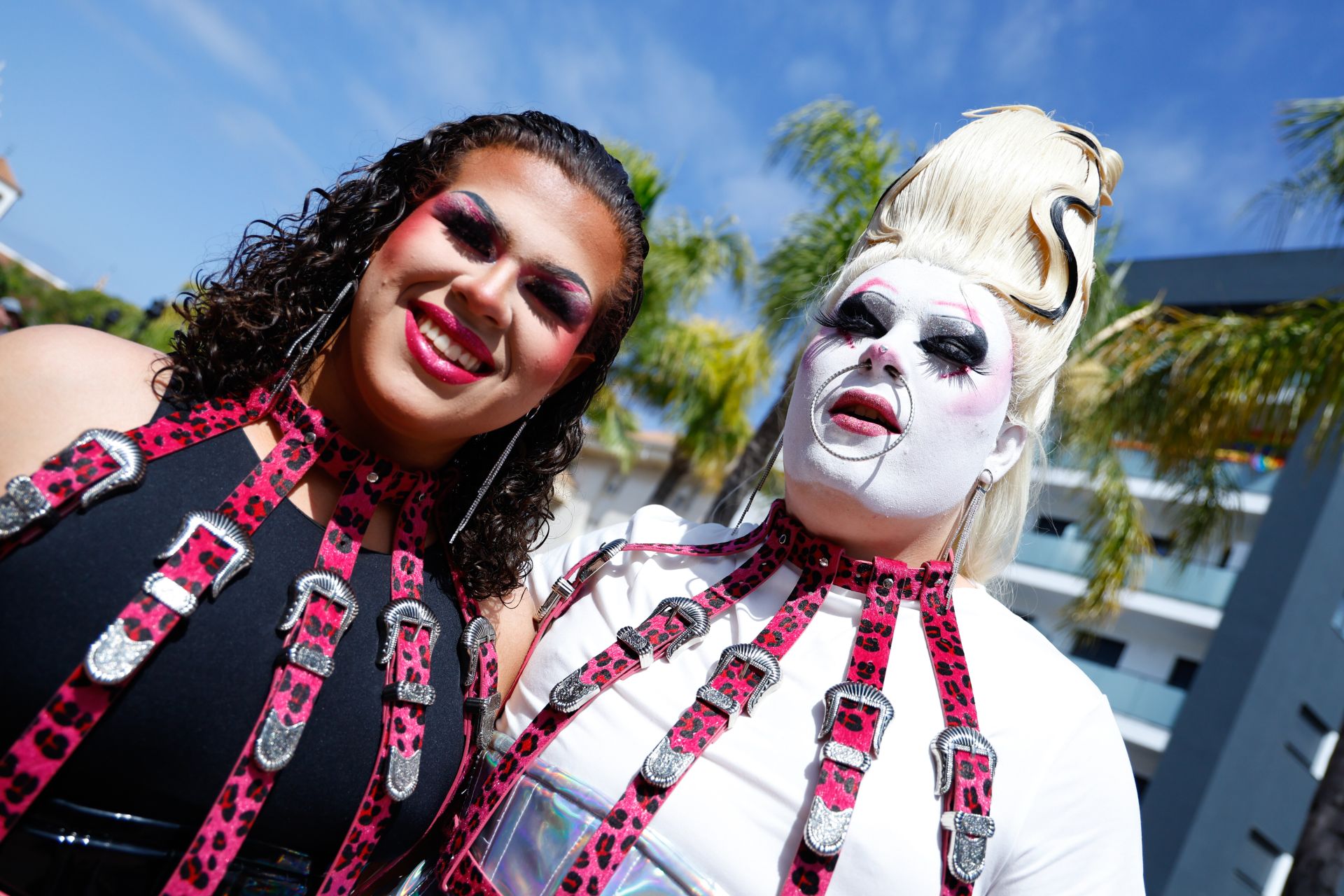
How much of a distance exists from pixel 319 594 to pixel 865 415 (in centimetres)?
124

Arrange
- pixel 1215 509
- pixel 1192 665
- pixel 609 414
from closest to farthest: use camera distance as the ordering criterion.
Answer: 1. pixel 1215 509
2. pixel 609 414
3. pixel 1192 665

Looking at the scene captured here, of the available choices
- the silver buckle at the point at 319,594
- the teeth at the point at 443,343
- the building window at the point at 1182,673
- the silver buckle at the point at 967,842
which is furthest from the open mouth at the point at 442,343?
the building window at the point at 1182,673

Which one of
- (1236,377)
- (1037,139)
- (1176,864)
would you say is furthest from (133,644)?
(1176,864)

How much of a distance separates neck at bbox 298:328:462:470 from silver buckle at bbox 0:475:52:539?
1.85 ft

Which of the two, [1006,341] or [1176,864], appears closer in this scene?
[1006,341]

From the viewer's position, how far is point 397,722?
189 centimetres

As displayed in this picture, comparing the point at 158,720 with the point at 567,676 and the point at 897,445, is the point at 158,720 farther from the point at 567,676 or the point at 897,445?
the point at 897,445

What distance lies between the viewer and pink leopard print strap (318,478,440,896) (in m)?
1.85

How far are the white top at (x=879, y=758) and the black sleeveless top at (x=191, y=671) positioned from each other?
0.42 meters

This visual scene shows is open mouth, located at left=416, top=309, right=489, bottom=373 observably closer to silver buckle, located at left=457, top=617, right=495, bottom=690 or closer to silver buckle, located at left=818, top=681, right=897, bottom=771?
silver buckle, located at left=457, top=617, right=495, bottom=690

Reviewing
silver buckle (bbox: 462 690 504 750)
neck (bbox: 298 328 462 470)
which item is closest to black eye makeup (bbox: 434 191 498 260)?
neck (bbox: 298 328 462 470)

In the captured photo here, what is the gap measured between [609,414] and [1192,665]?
12712 mm

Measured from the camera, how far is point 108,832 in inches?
64.2

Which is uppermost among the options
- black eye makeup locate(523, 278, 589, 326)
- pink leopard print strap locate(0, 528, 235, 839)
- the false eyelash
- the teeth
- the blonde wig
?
the blonde wig
